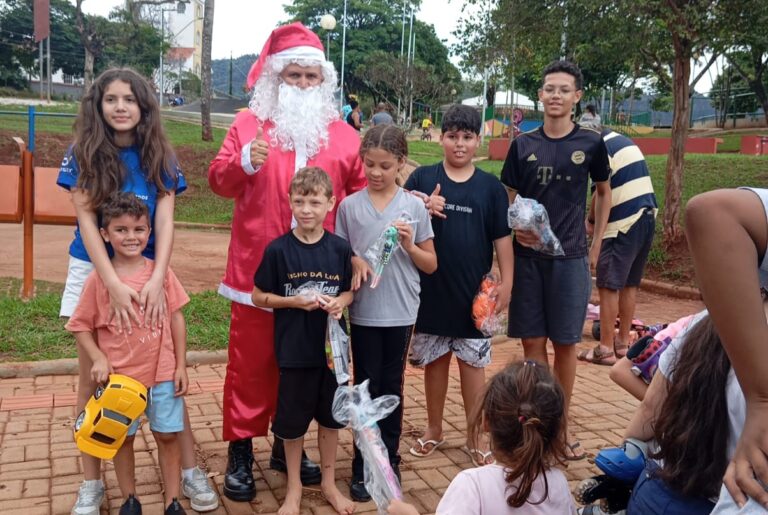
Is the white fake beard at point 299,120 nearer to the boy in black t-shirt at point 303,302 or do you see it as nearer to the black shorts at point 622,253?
the boy in black t-shirt at point 303,302

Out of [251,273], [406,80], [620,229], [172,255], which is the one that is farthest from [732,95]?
[251,273]

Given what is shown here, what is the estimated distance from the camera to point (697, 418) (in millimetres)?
1807

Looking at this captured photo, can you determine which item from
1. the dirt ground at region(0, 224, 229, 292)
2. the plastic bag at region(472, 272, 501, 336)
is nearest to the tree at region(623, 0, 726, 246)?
the dirt ground at region(0, 224, 229, 292)

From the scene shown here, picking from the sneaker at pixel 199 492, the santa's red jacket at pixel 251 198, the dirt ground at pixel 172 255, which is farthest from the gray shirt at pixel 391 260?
the dirt ground at pixel 172 255

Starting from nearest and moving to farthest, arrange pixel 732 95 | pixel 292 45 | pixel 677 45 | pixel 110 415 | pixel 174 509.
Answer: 1. pixel 110 415
2. pixel 174 509
3. pixel 292 45
4. pixel 677 45
5. pixel 732 95

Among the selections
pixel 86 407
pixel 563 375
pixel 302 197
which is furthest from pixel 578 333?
pixel 86 407

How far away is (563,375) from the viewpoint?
163 inches

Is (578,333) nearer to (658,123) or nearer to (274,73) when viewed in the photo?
(274,73)

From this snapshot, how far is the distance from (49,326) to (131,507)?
3.30 meters

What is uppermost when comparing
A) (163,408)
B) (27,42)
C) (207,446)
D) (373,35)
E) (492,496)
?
(373,35)

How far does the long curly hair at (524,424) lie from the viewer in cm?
212

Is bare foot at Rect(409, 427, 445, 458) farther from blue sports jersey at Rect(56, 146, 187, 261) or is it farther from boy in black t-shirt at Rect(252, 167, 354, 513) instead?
blue sports jersey at Rect(56, 146, 187, 261)

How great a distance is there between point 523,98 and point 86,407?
1905 inches

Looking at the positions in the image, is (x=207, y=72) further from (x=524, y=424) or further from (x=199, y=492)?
(x=524, y=424)
